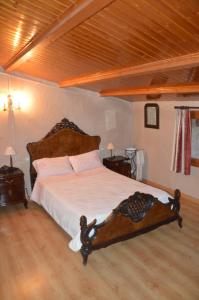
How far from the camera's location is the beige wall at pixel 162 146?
16.4 feet

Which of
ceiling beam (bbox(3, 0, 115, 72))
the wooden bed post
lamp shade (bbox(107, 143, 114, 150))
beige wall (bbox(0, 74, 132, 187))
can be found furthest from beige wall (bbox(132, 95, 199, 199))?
ceiling beam (bbox(3, 0, 115, 72))

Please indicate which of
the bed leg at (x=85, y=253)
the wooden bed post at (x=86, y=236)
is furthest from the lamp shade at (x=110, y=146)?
the bed leg at (x=85, y=253)

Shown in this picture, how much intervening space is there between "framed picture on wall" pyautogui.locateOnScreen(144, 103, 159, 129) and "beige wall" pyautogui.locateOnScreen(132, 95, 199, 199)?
3.8 inches

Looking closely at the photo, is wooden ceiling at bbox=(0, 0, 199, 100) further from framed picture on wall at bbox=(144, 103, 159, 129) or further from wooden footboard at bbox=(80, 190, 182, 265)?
framed picture on wall at bbox=(144, 103, 159, 129)

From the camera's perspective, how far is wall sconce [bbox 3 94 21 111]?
473cm

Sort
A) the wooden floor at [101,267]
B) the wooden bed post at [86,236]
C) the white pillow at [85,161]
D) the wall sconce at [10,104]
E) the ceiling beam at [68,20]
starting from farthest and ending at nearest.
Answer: the white pillow at [85,161]
the wall sconce at [10,104]
the wooden bed post at [86,236]
the wooden floor at [101,267]
the ceiling beam at [68,20]

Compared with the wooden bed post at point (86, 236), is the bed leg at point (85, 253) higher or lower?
lower

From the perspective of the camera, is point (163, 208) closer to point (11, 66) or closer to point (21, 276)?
point (21, 276)

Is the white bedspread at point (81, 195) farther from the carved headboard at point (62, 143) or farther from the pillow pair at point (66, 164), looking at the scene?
the carved headboard at point (62, 143)

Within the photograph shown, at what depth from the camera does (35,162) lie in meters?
4.91

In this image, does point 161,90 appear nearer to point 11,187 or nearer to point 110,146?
point 110,146

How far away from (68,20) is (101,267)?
263 cm

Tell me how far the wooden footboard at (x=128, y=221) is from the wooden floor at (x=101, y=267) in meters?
0.21

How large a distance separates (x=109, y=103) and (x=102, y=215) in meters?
3.20
